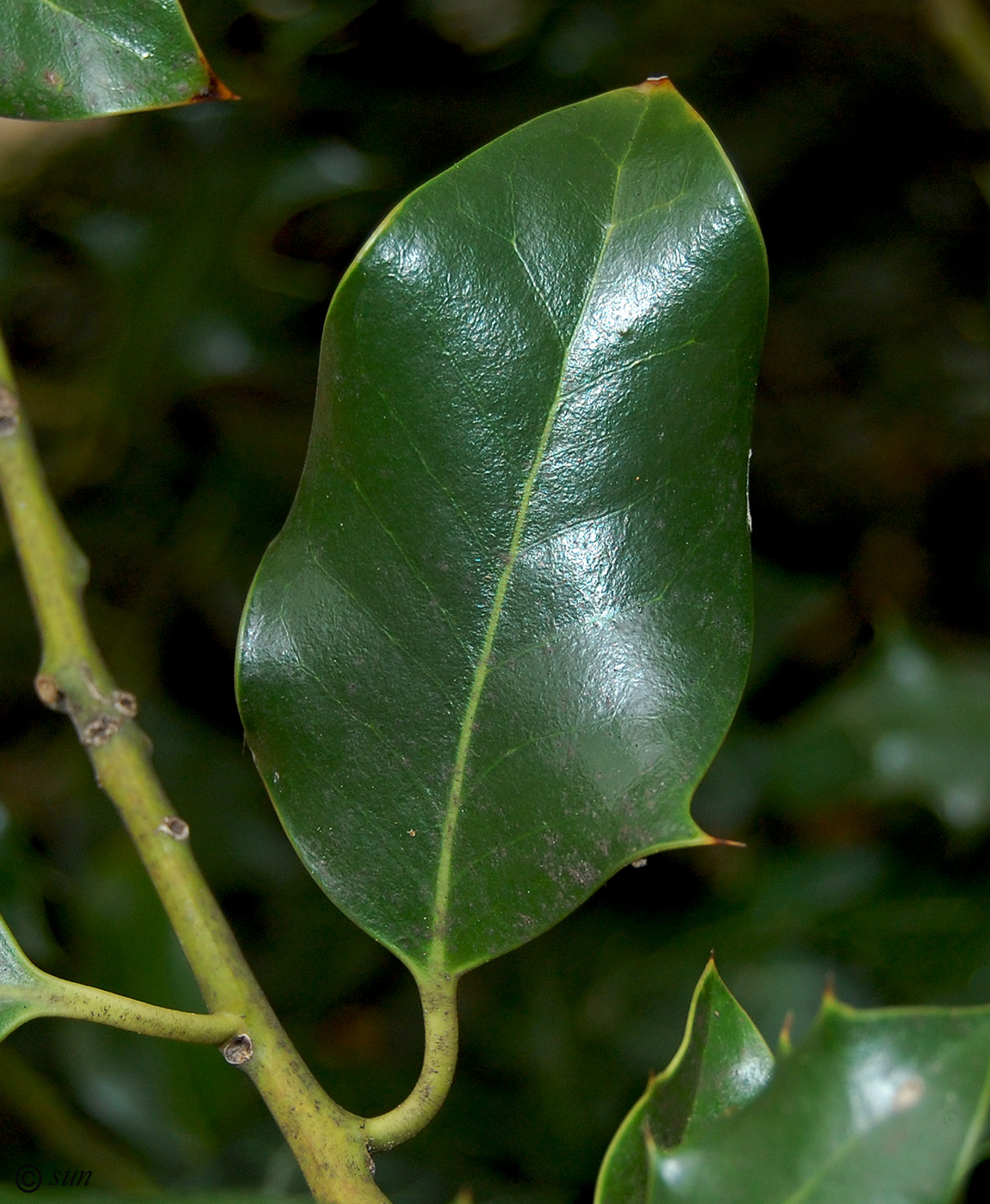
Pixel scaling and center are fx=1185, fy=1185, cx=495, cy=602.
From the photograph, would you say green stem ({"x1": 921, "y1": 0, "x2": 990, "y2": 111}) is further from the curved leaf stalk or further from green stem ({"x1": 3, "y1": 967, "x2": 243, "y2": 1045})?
green stem ({"x1": 3, "y1": 967, "x2": 243, "y2": 1045})

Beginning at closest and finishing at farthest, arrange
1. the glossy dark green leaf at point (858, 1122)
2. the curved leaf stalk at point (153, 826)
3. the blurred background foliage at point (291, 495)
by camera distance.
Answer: the glossy dark green leaf at point (858, 1122)
the curved leaf stalk at point (153, 826)
the blurred background foliage at point (291, 495)

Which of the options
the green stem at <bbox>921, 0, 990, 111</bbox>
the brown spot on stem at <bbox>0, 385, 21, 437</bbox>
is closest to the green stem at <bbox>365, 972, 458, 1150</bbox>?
the brown spot on stem at <bbox>0, 385, 21, 437</bbox>

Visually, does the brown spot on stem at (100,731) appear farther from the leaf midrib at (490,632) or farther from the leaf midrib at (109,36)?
the leaf midrib at (109,36)

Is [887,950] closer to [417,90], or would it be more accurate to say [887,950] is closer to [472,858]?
[472,858]

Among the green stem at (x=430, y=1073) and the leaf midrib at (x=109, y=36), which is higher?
the leaf midrib at (x=109, y=36)

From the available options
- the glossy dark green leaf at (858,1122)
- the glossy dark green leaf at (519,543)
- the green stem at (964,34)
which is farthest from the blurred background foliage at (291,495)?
the glossy dark green leaf at (858,1122)

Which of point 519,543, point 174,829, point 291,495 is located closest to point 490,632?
point 519,543

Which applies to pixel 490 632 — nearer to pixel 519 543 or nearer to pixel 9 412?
pixel 519 543
